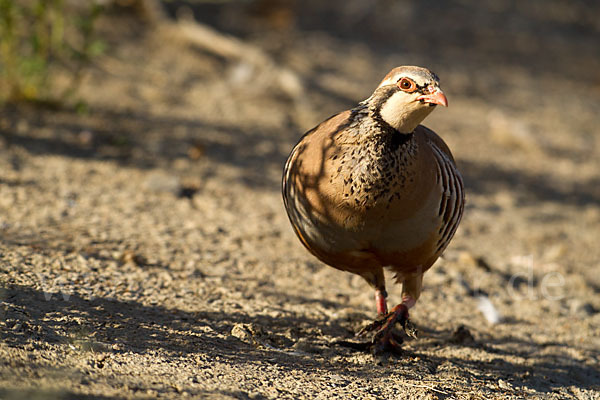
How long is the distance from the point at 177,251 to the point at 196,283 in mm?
444

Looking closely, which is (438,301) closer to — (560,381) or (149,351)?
(560,381)

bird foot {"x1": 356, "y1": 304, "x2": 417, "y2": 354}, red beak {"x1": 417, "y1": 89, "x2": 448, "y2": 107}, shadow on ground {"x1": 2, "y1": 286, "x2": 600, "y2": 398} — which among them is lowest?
shadow on ground {"x1": 2, "y1": 286, "x2": 600, "y2": 398}

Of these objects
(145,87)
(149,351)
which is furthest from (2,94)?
(149,351)

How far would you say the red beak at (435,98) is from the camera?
3021mm

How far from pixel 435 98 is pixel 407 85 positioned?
0.48 feet

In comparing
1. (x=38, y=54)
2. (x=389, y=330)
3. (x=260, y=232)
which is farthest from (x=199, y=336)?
(x=38, y=54)

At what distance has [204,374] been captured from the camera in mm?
2855

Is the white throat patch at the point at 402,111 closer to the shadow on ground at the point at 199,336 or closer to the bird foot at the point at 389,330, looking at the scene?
the bird foot at the point at 389,330

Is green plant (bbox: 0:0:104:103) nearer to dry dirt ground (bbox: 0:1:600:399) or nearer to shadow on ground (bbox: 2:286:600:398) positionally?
dry dirt ground (bbox: 0:1:600:399)

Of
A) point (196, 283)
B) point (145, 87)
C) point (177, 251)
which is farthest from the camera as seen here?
point (145, 87)

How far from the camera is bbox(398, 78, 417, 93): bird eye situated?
309cm

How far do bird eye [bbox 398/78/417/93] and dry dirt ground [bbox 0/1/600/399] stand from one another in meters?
1.31

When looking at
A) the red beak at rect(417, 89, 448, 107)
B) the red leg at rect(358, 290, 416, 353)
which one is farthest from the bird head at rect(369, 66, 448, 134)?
the red leg at rect(358, 290, 416, 353)

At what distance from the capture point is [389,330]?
351cm
